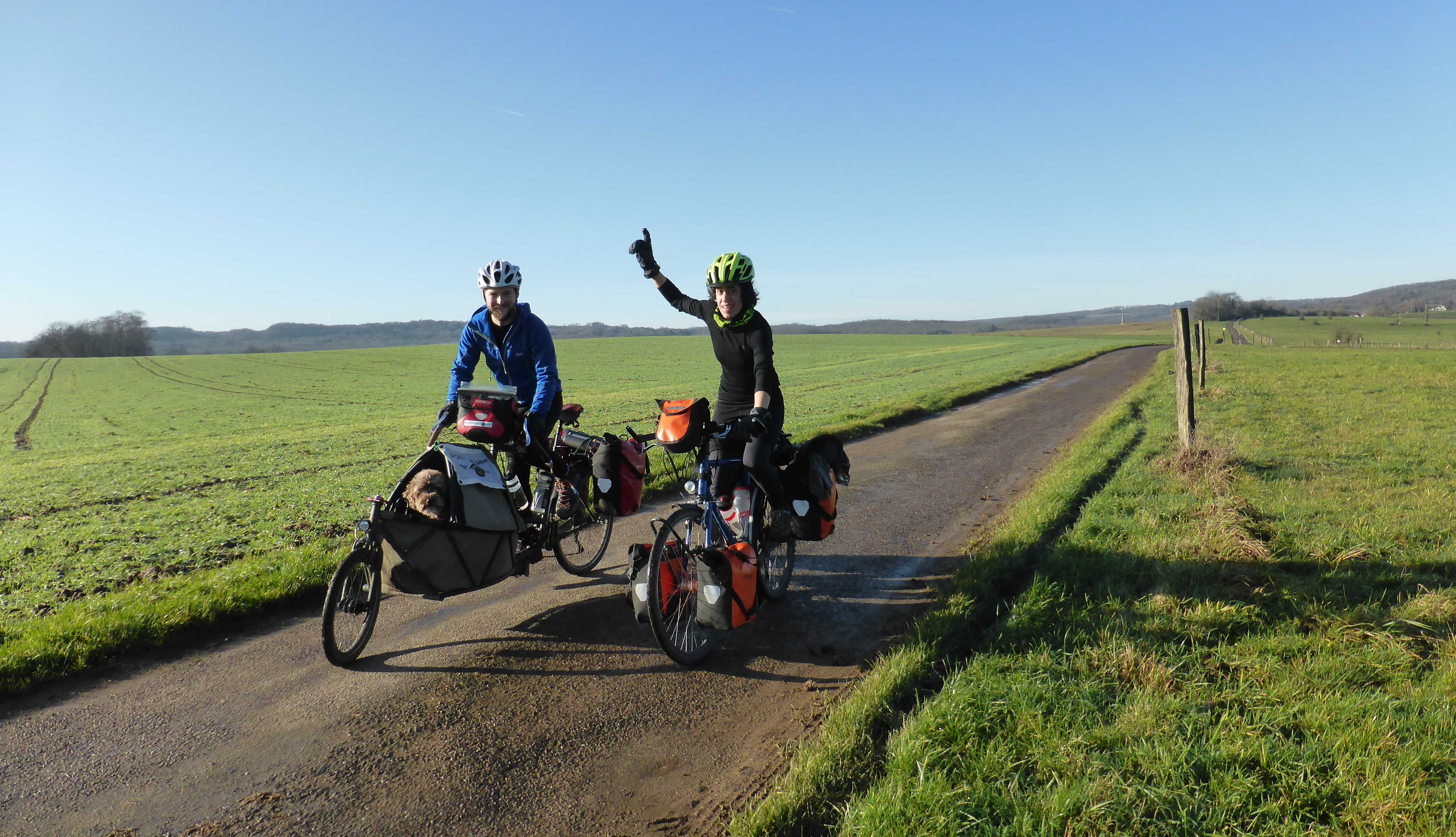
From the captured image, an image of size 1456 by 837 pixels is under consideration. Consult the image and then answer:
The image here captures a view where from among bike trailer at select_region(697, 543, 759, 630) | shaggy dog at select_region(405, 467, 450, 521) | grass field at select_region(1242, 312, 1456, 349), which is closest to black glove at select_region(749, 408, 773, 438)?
bike trailer at select_region(697, 543, 759, 630)

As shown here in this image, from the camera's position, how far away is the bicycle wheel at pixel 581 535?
20.3ft

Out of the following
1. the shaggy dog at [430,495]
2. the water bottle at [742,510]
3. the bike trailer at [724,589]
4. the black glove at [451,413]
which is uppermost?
the black glove at [451,413]

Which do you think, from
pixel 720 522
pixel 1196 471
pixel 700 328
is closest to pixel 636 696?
pixel 720 522

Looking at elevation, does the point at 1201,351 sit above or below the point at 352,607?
above

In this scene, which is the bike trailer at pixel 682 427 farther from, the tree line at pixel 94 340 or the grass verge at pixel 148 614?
the tree line at pixel 94 340

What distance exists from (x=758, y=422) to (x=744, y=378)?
27.2 inches

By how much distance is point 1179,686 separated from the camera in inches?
154

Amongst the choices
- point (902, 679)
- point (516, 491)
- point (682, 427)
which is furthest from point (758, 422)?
point (516, 491)

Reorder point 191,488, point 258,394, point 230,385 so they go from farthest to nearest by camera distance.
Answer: point 230,385 < point 258,394 < point 191,488

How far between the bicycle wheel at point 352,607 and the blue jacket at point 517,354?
1.62 metres

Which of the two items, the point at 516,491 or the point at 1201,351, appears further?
the point at 1201,351

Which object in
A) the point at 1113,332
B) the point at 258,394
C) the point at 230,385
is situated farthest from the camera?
the point at 1113,332

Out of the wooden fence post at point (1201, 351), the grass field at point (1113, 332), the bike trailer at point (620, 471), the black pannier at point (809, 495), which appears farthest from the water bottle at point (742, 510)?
the grass field at point (1113, 332)

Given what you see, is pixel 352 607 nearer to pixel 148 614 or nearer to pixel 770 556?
pixel 148 614
